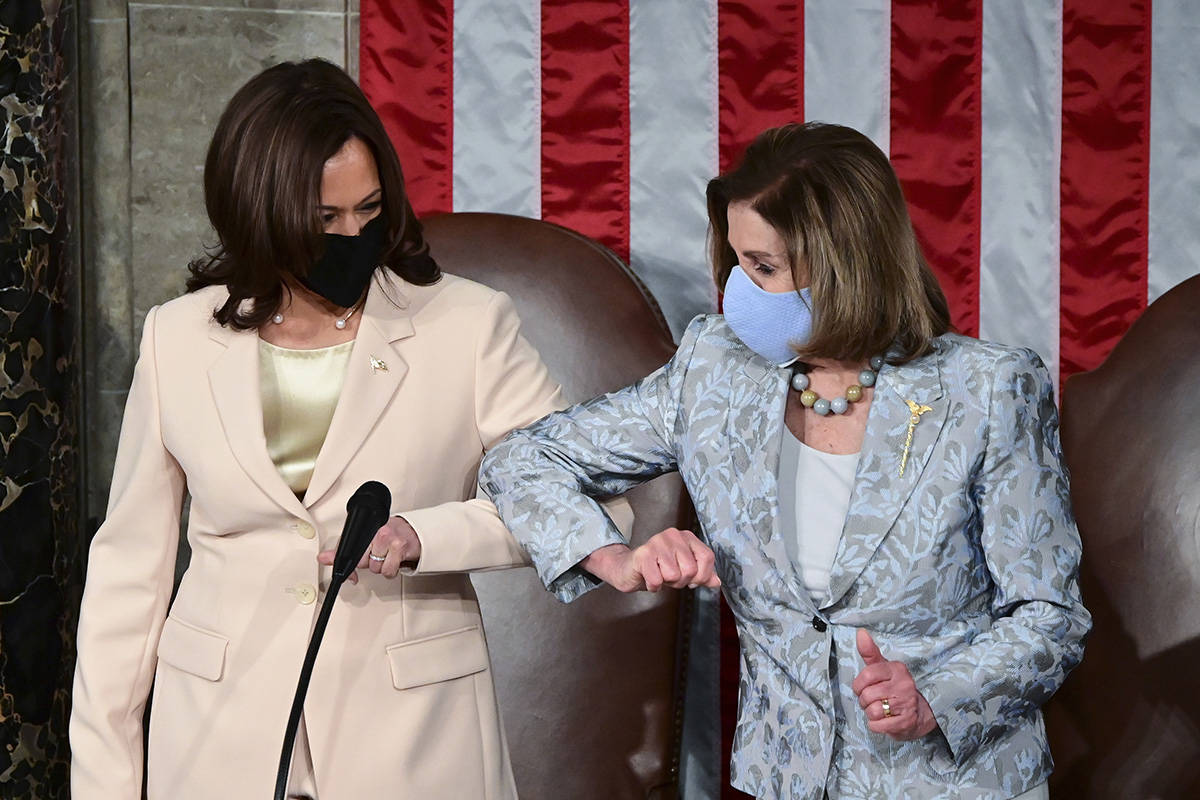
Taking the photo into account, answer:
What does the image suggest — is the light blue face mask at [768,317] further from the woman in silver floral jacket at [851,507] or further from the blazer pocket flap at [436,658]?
the blazer pocket flap at [436,658]

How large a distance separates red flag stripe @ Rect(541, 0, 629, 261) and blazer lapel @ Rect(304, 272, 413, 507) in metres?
1.20

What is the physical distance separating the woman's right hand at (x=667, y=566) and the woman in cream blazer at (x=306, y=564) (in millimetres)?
178

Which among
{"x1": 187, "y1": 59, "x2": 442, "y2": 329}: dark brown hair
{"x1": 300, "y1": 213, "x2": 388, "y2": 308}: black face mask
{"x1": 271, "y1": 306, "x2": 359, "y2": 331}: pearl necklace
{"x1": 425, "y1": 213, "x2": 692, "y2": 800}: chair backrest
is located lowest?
{"x1": 425, "y1": 213, "x2": 692, "y2": 800}: chair backrest

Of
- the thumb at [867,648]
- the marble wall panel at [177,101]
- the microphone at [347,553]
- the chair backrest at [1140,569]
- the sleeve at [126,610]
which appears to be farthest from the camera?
the marble wall panel at [177,101]

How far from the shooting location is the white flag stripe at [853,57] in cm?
296

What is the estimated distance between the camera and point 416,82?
115 inches

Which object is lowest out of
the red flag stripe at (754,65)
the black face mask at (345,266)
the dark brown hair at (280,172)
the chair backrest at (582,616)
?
the chair backrest at (582,616)

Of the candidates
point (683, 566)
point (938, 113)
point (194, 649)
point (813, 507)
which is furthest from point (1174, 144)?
point (194, 649)

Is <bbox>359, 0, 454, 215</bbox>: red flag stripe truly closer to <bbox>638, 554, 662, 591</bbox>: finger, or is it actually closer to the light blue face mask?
the light blue face mask

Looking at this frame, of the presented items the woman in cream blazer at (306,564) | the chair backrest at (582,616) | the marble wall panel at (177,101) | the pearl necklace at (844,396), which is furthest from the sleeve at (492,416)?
the marble wall panel at (177,101)

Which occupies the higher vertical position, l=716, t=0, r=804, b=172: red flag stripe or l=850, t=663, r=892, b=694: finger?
l=716, t=0, r=804, b=172: red flag stripe

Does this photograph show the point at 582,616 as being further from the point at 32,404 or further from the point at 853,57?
the point at 853,57

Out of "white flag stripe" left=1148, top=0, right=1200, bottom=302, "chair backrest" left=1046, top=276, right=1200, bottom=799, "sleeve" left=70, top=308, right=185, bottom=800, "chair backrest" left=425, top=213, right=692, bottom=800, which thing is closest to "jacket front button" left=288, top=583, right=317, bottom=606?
"sleeve" left=70, top=308, right=185, bottom=800

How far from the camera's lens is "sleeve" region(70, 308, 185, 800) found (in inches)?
68.2
